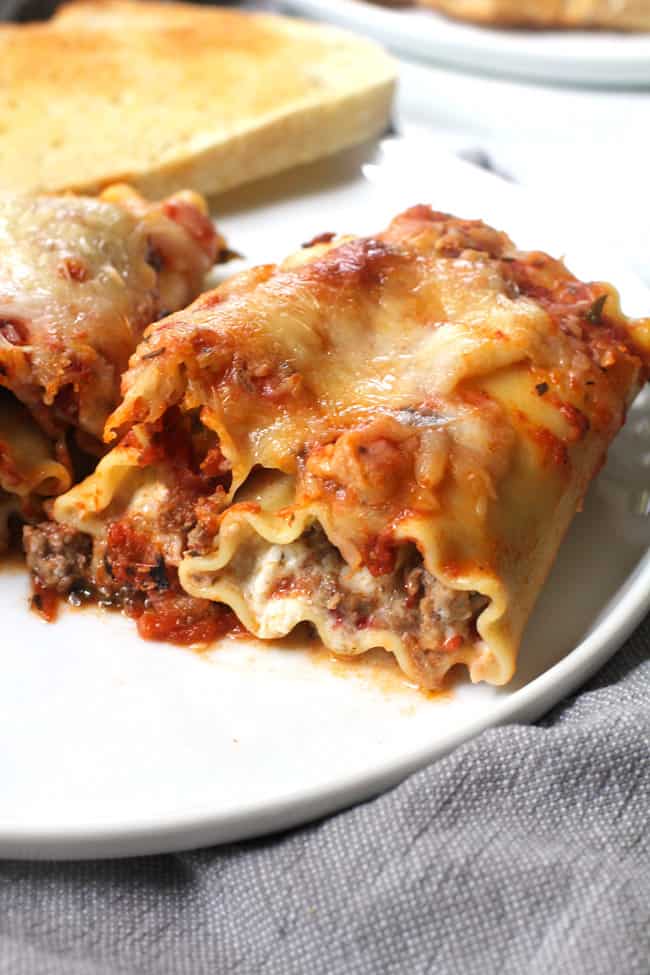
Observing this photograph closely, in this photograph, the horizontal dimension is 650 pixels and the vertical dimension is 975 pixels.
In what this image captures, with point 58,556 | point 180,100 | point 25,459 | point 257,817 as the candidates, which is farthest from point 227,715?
point 180,100

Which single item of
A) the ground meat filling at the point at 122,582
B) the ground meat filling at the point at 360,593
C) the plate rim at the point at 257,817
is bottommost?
the ground meat filling at the point at 122,582

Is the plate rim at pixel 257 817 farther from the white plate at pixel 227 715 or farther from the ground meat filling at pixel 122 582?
the ground meat filling at pixel 122 582

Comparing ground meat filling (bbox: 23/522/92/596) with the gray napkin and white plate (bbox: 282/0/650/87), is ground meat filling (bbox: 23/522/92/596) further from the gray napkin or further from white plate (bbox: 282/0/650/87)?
white plate (bbox: 282/0/650/87)

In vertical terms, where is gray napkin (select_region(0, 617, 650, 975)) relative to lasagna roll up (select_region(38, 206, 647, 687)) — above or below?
below

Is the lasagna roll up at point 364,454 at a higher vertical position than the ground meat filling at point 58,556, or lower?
higher

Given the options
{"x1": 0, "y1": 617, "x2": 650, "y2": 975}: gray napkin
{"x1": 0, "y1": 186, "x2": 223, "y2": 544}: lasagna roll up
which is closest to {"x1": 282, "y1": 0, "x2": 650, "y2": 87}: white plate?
{"x1": 0, "y1": 186, "x2": 223, "y2": 544}: lasagna roll up

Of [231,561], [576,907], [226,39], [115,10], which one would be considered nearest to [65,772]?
[231,561]

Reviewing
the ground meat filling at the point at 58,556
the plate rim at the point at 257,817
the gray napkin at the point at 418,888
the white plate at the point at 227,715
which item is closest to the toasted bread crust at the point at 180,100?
→ the ground meat filling at the point at 58,556

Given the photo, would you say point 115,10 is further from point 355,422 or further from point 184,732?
point 184,732
